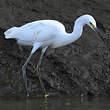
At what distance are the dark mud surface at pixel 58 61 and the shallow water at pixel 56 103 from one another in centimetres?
73

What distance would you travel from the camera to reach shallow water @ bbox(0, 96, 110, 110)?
6406mm

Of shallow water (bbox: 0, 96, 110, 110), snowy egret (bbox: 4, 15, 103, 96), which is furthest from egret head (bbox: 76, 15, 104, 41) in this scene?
shallow water (bbox: 0, 96, 110, 110)

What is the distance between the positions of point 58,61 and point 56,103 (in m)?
1.81

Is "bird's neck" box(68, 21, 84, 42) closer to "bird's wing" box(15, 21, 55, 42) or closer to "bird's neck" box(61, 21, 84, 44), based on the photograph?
"bird's neck" box(61, 21, 84, 44)

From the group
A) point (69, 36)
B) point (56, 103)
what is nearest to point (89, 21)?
point (69, 36)

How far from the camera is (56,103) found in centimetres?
699

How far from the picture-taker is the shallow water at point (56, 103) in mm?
6406

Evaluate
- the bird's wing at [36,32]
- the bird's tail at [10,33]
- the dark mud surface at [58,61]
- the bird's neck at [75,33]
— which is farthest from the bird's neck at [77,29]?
the bird's tail at [10,33]

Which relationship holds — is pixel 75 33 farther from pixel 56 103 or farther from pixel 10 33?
pixel 56 103

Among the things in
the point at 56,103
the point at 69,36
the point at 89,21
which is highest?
the point at 89,21

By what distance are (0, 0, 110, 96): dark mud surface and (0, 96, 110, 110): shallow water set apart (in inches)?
28.9

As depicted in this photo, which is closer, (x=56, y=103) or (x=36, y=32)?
(x=56, y=103)

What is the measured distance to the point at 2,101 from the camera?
712cm

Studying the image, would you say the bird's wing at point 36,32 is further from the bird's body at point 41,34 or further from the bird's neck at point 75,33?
the bird's neck at point 75,33
